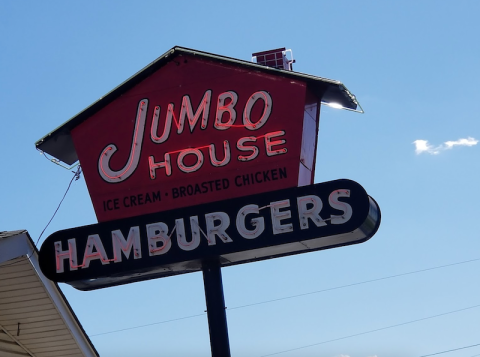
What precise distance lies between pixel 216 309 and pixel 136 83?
5.17 metres

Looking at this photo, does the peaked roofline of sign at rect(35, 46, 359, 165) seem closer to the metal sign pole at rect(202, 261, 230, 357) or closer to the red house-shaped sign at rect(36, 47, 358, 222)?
the red house-shaped sign at rect(36, 47, 358, 222)

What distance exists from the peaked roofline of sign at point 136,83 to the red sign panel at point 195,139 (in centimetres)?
12

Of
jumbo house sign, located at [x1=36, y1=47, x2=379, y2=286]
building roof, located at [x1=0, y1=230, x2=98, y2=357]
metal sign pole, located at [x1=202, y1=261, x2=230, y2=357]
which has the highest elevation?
jumbo house sign, located at [x1=36, y1=47, x2=379, y2=286]

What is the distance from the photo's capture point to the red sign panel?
54.8 feet

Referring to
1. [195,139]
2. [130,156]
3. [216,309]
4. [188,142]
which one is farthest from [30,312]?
[195,139]

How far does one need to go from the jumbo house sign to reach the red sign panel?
0.02m

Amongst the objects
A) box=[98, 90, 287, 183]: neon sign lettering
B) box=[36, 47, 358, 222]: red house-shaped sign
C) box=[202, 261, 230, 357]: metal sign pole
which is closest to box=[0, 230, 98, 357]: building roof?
box=[36, 47, 358, 222]: red house-shaped sign

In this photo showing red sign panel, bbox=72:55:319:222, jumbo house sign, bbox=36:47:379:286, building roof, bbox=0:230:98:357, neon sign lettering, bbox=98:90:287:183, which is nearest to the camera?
jumbo house sign, bbox=36:47:379:286

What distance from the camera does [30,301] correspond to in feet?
62.5

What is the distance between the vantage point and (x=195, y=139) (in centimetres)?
1728

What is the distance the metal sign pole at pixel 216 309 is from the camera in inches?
641

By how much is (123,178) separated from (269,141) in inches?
126

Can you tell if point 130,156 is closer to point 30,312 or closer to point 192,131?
point 192,131

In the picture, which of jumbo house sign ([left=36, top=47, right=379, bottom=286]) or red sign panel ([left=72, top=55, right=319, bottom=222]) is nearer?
jumbo house sign ([left=36, top=47, right=379, bottom=286])
